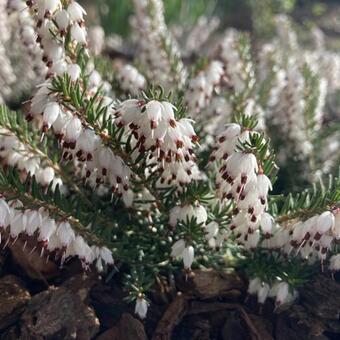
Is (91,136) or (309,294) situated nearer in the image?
(91,136)

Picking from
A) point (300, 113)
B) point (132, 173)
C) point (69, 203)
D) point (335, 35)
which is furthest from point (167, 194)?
point (335, 35)

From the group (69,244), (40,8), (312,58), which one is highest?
(312,58)

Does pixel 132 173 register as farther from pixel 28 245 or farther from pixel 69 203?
pixel 28 245

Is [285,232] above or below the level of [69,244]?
above

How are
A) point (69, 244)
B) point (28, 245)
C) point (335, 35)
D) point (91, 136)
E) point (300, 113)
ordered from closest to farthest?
1. point (91, 136)
2. point (69, 244)
3. point (28, 245)
4. point (300, 113)
5. point (335, 35)

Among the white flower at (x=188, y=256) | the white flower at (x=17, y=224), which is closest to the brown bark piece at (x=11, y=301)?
the white flower at (x=17, y=224)

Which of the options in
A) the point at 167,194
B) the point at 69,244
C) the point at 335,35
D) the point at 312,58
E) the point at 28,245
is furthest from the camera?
the point at 335,35

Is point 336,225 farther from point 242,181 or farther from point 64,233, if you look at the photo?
point 64,233

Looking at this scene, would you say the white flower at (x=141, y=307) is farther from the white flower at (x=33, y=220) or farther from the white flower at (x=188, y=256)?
the white flower at (x=33, y=220)
